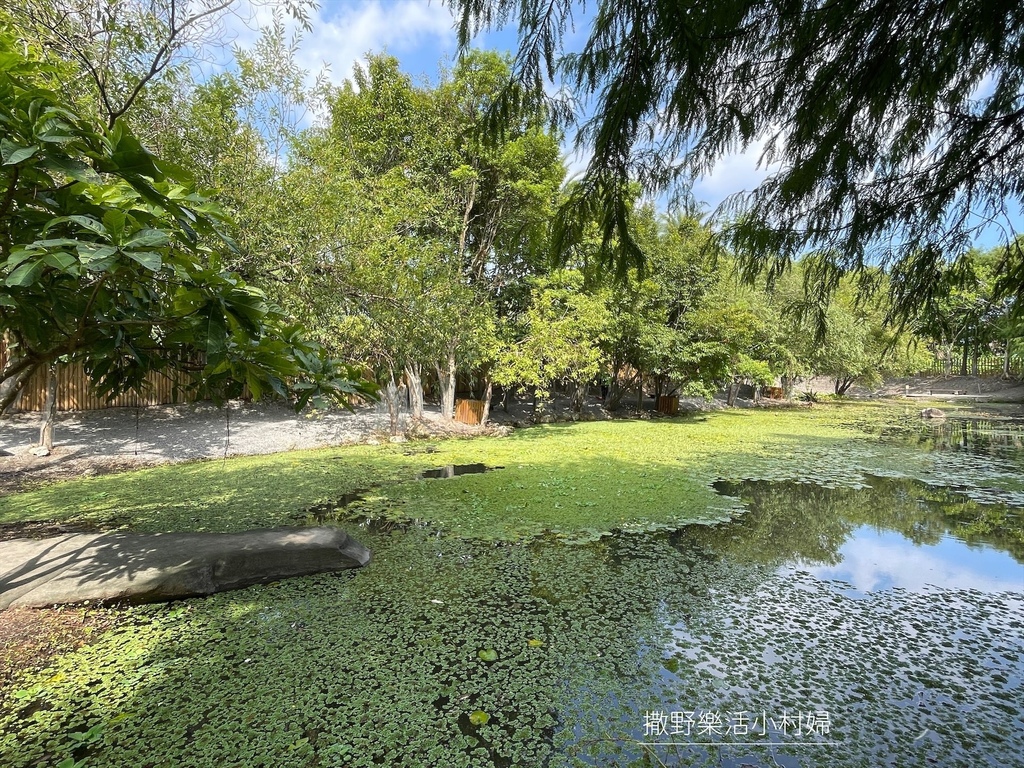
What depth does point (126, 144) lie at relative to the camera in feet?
2.80

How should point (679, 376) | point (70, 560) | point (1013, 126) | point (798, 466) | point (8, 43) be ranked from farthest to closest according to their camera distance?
point (679, 376)
point (798, 466)
point (70, 560)
point (1013, 126)
point (8, 43)

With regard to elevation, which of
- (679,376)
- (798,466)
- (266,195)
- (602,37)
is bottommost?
(798,466)

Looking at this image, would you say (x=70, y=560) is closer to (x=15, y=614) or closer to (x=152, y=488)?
(x=15, y=614)

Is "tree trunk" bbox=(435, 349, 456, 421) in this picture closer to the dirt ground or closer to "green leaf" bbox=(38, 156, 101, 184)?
the dirt ground

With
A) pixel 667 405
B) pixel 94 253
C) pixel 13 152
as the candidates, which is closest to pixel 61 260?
pixel 94 253

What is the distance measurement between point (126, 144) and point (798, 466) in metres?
7.62

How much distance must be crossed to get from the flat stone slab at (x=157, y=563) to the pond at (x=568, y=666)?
13 centimetres

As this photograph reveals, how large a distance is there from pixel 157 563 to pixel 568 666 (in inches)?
90.4

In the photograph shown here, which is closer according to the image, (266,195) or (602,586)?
(602,586)

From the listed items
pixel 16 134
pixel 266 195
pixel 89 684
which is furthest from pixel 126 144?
pixel 266 195

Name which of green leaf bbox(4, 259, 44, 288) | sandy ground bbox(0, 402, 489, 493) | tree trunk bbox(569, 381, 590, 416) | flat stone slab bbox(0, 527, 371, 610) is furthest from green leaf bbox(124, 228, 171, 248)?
tree trunk bbox(569, 381, 590, 416)

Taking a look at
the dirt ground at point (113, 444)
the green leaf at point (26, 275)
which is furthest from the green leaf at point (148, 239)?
the dirt ground at point (113, 444)

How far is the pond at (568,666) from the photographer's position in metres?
1.62

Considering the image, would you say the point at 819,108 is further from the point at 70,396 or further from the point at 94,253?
the point at 70,396
